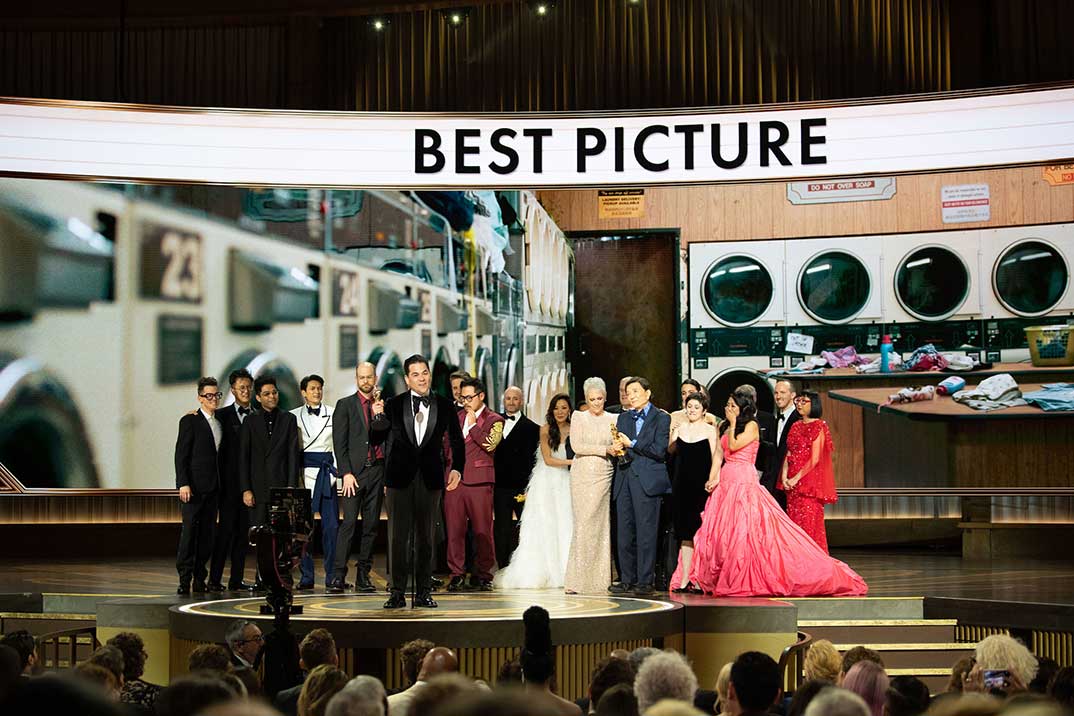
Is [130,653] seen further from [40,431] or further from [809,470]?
[40,431]

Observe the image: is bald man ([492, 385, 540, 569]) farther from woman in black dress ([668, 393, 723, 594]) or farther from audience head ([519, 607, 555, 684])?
audience head ([519, 607, 555, 684])

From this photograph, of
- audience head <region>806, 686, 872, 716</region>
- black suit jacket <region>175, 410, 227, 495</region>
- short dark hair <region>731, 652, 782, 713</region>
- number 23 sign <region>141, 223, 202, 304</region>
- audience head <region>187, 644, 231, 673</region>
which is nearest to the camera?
audience head <region>806, 686, 872, 716</region>

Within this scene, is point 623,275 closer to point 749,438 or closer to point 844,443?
point 844,443

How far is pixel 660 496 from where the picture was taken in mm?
8172

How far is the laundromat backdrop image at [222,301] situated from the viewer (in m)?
10.3

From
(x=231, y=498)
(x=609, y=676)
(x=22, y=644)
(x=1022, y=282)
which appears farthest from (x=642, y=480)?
(x=1022, y=282)

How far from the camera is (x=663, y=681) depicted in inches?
129

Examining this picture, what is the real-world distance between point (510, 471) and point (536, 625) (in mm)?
4377

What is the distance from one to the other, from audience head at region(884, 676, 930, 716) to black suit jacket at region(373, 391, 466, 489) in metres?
3.69

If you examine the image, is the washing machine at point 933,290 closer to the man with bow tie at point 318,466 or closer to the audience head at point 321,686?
the man with bow tie at point 318,466

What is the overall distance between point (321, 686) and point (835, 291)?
27.9 feet

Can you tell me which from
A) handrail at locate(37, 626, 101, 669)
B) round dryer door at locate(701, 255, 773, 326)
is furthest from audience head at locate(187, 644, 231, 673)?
round dryer door at locate(701, 255, 773, 326)

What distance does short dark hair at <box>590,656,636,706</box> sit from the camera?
3977 mm

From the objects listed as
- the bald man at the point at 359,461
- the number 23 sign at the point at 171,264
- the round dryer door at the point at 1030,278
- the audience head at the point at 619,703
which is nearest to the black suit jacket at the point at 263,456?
the bald man at the point at 359,461
